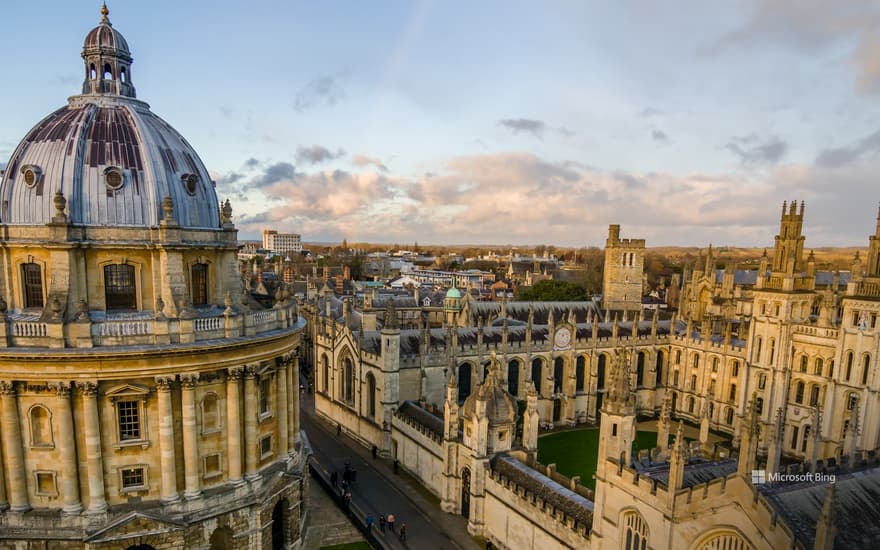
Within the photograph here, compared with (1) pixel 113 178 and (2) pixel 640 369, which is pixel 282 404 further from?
(2) pixel 640 369

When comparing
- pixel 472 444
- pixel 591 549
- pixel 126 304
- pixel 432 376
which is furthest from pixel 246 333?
pixel 432 376

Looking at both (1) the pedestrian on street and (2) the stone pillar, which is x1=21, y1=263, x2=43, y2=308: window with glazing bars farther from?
(1) the pedestrian on street

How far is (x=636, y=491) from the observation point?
62.8 ft

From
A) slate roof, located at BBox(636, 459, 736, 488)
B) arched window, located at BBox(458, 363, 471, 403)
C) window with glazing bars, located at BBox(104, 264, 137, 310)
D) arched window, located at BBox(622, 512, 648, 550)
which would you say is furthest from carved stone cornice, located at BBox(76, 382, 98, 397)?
arched window, located at BBox(458, 363, 471, 403)

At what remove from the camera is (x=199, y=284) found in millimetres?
25688

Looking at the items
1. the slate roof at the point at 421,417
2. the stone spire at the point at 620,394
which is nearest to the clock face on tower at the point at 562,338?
the slate roof at the point at 421,417

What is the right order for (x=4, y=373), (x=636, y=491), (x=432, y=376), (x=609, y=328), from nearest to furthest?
(x=636, y=491) < (x=4, y=373) < (x=432, y=376) < (x=609, y=328)

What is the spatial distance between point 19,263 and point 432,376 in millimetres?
27132

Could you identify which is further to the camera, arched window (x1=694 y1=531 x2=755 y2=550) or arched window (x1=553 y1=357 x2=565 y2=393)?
arched window (x1=553 y1=357 x2=565 y2=393)

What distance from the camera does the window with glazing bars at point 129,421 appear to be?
2222 centimetres

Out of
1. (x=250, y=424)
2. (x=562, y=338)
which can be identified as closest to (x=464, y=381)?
(x=562, y=338)

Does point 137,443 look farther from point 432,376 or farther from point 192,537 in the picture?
point 432,376

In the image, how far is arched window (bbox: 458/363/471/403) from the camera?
1739 inches

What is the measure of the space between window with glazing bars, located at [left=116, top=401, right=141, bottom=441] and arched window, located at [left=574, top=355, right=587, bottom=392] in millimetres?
37592
